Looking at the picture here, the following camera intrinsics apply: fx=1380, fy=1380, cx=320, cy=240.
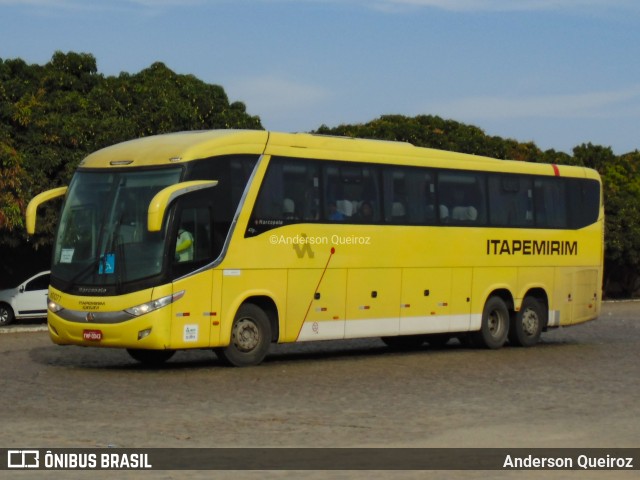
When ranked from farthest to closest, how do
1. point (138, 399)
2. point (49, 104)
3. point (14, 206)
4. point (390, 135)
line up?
point (390, 135) → point (49, 104) → point (14, 206) → point (138, 399)

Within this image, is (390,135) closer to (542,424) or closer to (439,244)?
(439,244)

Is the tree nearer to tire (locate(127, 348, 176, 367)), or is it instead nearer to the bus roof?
tire (locate(127, 348, 176, 367))

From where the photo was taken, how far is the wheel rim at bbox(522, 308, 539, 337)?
28062 millimetres

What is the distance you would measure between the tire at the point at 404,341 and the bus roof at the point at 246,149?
3725 millimetres

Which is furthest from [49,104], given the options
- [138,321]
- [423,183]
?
[138,321]

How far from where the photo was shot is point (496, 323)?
90.0ft

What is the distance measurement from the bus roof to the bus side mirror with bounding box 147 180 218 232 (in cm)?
44

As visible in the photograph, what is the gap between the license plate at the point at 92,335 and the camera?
2030cm

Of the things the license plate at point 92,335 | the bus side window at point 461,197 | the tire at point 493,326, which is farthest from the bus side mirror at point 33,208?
the tire at point 493,326

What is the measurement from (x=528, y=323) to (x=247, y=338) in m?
8.38

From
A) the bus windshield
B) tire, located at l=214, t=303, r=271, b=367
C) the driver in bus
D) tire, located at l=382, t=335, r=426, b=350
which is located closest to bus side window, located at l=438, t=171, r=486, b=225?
tire, located at l=382, t=335, r=426, b=350

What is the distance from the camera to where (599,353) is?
26.1 metres

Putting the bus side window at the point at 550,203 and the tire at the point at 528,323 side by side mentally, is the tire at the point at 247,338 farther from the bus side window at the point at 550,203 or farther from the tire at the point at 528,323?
the bus side window at the point at 550,203

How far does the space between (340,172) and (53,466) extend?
1282 cm
